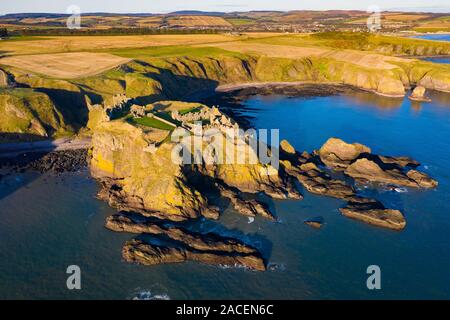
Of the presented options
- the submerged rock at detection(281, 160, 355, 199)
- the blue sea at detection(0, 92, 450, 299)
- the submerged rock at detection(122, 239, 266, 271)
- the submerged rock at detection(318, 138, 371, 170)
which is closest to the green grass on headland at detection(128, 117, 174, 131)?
the blue sea at detection(0, 92, 450, 299)

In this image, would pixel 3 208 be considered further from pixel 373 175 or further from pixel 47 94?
pixel 373 175

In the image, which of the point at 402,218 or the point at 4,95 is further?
the point at 4,95

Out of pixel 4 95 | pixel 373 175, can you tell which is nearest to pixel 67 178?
pixel 4 95

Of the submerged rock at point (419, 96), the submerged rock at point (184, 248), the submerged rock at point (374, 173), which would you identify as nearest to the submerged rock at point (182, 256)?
the submerged rock at point (184, 248)

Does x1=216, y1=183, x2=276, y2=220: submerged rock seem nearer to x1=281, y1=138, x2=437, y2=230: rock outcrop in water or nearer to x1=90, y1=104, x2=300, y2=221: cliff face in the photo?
x1=90, y1=104, x2=300, y2=221: cliff face

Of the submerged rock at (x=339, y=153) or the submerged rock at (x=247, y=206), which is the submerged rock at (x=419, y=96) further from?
the submerged rock at (x=247, y=206)

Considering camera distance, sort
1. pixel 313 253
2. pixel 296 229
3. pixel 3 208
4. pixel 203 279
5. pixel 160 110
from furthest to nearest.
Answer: pixel 160 110, pixel 3 208, pixel 296 229, pixel 313 253, pixel 203 279

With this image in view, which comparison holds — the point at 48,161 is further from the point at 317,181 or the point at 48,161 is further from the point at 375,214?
the point at 375,214
